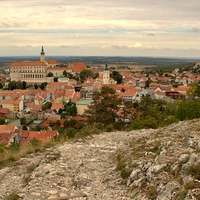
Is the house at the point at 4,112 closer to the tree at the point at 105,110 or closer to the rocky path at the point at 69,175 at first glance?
the tree at the point at 105,110

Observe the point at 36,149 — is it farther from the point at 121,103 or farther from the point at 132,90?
the point at 132,90

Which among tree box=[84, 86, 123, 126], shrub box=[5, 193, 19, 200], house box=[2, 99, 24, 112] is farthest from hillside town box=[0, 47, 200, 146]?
shrub box=[5, 193, 19, 200]

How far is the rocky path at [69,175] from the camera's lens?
547 centimetres

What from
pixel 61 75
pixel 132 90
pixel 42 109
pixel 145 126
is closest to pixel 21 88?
pixel 61 75

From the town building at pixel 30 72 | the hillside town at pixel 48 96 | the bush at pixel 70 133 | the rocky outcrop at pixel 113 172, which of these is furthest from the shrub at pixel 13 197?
the town building at pixel 30 72

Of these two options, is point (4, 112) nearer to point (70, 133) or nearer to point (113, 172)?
point (70, 133)

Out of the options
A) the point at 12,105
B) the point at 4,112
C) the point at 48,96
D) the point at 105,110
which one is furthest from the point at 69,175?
the point at 48,96

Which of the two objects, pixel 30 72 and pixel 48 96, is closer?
pixel 48 96

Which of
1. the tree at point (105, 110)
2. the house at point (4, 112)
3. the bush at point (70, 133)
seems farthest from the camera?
the house at point (4, 112)

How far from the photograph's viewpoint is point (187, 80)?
7650 cm

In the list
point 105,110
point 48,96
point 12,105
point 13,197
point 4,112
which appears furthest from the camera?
point 48,96

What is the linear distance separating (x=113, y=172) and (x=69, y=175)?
3.07 ft

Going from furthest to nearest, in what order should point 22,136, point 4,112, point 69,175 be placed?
point 4,112 → point 22,136 → point 69,175

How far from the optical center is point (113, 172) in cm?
639
